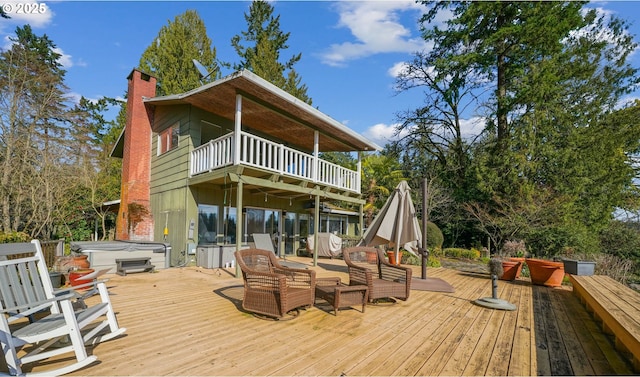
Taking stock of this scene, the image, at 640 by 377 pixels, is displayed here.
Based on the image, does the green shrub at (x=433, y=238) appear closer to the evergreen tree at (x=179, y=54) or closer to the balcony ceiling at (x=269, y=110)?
the balcony ceiling at (x=269, y=110)

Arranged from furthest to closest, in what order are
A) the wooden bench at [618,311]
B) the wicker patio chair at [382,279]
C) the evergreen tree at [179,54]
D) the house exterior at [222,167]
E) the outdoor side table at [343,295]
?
the evergreen tree at [179,54]
the house exterior at [222,167]
the wicker patio chair at [382,279]
the outdoor side table at [343,295]
the wooden bench at [618,311]

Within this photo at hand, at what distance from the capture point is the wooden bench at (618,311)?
2766 millimetres

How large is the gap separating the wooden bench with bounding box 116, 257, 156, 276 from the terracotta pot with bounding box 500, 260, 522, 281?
8.96 meters

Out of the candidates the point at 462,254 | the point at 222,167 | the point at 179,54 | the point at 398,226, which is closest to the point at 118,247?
the point at 222,167

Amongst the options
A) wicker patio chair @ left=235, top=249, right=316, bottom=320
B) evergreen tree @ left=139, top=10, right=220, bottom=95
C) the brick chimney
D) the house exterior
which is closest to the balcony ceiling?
the house exterior

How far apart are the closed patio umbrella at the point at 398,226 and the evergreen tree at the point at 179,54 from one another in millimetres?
18650

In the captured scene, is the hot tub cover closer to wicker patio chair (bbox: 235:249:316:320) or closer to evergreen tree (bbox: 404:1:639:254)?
wicker patio chair (bbox: 235:249:316:320)

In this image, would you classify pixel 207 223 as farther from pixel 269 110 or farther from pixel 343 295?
pixel 343 295

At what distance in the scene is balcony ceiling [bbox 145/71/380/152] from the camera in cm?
793

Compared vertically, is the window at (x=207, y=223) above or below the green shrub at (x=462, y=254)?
above

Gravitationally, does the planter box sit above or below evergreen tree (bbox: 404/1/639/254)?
below

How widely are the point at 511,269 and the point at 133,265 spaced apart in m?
9.41

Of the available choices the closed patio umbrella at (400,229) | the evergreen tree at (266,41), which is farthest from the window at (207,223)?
the evergreen tree at (266,41)

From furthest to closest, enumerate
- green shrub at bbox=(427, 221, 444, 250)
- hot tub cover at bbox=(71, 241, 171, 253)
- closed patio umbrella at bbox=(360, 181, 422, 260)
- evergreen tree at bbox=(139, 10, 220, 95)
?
evergreen tree at bbox=(139, 10, 220, 95)
green shrub at bbox=(427, 221, 444, 250)
hot tub cover at bbox=(71, 241, 171, 253)
closed patio umbrella at bbox=(360, 181, 422, 260)
